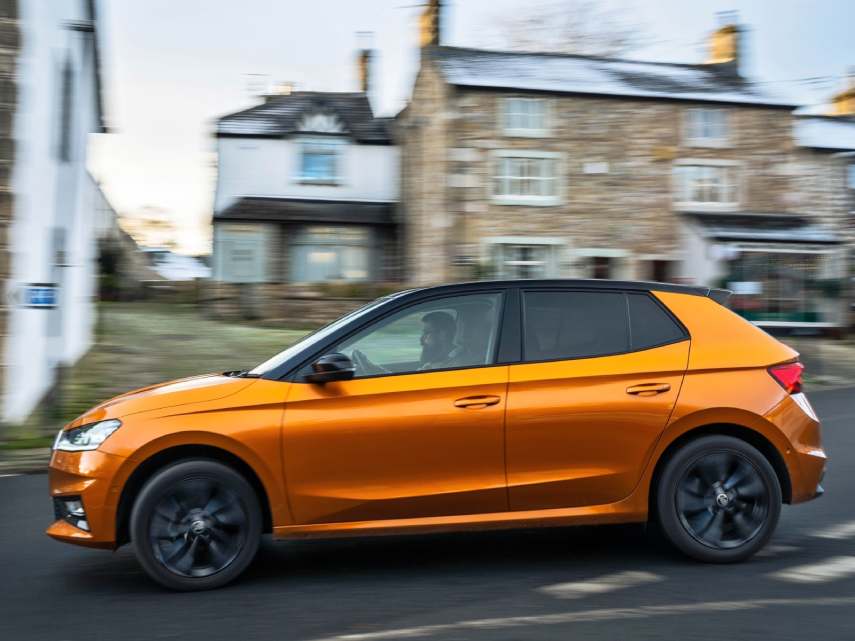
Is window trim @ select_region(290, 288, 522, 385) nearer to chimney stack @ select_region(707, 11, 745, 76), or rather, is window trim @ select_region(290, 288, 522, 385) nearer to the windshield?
the windshield

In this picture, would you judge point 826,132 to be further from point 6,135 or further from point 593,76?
point 6,135

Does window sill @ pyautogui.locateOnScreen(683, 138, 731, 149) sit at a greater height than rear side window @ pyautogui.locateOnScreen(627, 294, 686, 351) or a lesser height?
greater

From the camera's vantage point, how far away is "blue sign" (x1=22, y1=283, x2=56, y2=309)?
11016mm

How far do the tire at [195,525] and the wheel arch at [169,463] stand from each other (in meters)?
0.07

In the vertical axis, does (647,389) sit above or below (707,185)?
below

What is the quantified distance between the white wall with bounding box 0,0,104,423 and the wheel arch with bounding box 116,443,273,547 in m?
6.59

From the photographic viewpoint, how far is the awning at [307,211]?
34.0 m

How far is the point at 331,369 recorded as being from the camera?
528 centimetres

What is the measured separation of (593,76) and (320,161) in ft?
31.6

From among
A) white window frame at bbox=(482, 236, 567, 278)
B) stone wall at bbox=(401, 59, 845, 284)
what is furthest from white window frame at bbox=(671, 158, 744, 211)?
white window frame at bbox=(482, 236, 567, 278)

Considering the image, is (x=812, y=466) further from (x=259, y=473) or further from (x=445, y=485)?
(x=259, y=473)

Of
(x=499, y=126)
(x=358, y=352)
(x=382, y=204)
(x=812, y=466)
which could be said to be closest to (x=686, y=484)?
(x=812, y=466)

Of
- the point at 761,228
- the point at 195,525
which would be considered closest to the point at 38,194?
the point at 195,525

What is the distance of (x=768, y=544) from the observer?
19.9 ft
